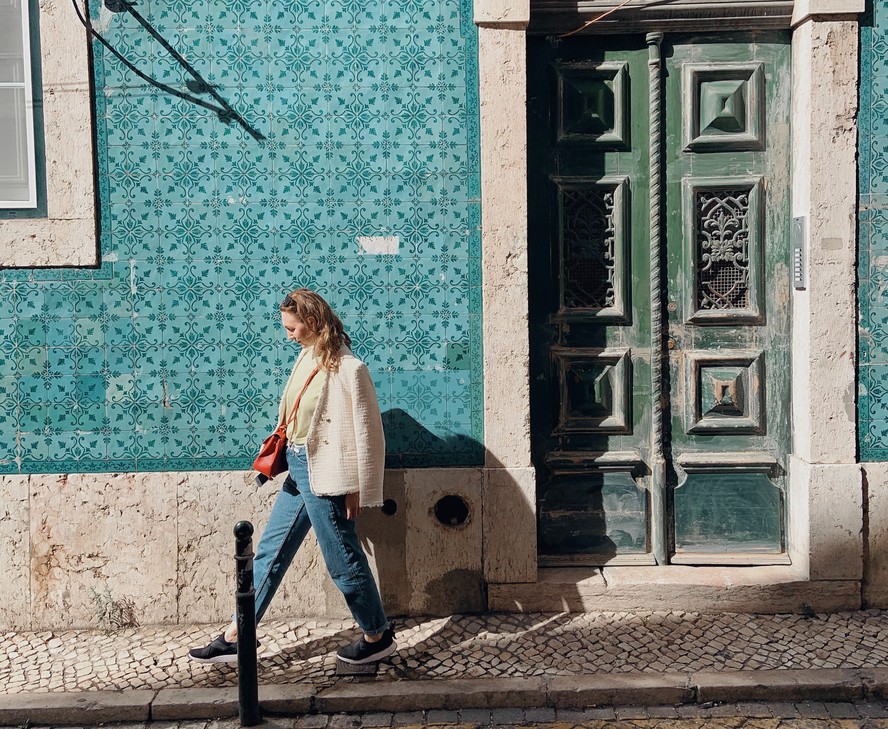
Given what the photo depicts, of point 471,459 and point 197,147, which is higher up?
point 197,147

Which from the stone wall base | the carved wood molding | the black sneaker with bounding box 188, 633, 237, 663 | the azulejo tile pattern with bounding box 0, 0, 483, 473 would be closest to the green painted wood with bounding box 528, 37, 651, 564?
the carved wood molding

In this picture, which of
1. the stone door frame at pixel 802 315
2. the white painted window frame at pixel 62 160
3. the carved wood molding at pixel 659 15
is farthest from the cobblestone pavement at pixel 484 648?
the carved wood molding at pixel 659 15

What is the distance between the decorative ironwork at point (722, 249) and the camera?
5176 mm

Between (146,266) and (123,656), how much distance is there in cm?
196

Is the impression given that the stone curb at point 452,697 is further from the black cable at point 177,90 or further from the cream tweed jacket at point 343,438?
the black cable at point 177,90

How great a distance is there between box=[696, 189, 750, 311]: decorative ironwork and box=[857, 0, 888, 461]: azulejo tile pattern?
0.58 metres

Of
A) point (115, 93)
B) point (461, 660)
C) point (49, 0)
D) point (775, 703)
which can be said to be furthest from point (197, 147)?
point (775, 703)

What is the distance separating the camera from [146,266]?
5.02m

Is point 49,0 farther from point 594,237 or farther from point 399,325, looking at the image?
point 594,237

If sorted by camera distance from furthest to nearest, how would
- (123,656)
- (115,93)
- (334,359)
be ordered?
(115,93) < (123,656) < (334,359)

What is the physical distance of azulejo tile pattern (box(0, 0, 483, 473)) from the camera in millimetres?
4965

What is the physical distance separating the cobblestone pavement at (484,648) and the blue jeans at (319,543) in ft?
1.03

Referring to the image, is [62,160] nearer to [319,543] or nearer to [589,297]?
[319,543]

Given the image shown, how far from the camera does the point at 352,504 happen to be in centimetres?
434
